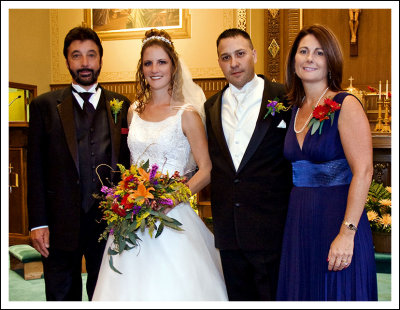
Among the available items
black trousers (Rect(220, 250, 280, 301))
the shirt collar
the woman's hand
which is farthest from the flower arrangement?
the shirt collar

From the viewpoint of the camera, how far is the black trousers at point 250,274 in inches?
100

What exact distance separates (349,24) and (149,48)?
5.26 m

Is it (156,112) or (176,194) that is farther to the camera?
(156,112)

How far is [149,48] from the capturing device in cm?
275

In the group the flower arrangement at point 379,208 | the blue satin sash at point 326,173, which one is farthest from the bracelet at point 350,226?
the flower arrangement at point 379,208

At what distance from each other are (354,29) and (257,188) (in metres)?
5.42

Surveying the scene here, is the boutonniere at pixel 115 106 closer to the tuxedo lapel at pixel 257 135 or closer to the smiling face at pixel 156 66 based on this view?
the smiling face at pixel 156 66

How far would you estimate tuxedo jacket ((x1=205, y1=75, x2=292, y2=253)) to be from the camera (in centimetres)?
249

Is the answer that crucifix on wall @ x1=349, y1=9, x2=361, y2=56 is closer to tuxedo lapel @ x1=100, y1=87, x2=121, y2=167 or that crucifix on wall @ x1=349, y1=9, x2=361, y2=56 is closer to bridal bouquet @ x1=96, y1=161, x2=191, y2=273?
tuxedo lapel @ x1=100, y1=87, x2=121, y2=167

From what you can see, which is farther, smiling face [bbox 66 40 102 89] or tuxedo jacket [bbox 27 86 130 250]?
smiling face [bbox 66 40 102 89]

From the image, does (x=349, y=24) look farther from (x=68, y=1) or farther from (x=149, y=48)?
(x=68, y=1)

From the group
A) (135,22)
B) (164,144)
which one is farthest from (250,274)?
(135,22)

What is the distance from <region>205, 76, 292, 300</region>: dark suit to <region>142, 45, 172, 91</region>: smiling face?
43 centimetres

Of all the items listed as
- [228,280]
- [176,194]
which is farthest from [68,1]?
[228,280]
